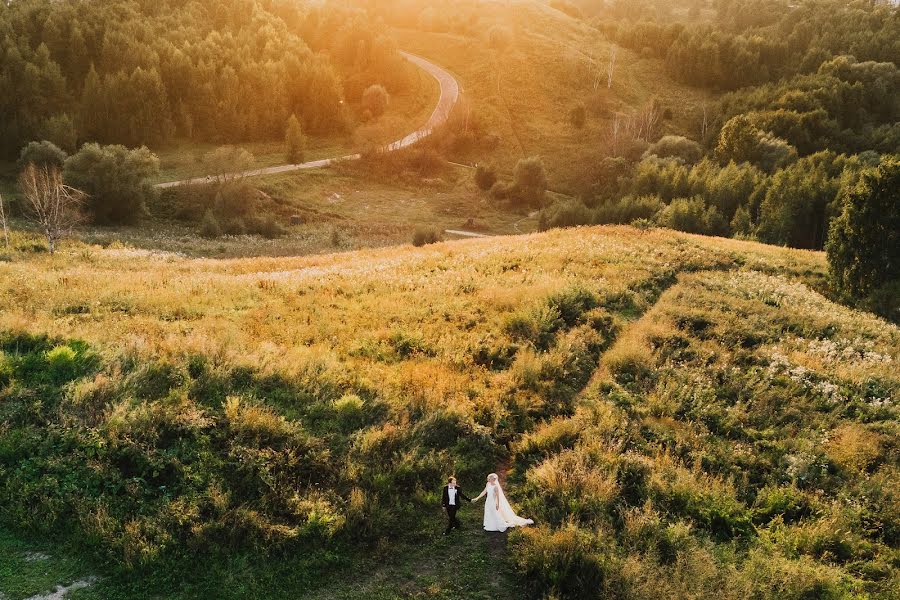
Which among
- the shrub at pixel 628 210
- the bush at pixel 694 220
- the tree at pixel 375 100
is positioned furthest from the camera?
the tree at pixel 375 100

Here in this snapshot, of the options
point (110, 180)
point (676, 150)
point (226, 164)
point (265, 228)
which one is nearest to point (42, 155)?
point (110, 180)

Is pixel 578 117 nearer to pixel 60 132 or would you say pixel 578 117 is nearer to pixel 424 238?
pixel 424 238

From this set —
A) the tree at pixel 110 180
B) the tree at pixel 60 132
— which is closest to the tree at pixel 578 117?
the tree at pixel 110 180

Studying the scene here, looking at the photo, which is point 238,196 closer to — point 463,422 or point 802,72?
point 463,422

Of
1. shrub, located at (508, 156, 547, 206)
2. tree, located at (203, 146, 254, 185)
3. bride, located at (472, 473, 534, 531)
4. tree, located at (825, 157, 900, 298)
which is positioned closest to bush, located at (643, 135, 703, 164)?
shrub, located at (508, 156, 547, 206)

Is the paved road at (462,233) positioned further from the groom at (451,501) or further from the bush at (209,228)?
the groom at (451,501)
